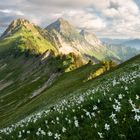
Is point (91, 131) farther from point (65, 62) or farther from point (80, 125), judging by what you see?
point (65, 62)

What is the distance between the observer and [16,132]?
16.9 m

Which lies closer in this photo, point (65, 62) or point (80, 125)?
point (80, 125)

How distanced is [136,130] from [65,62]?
604ft

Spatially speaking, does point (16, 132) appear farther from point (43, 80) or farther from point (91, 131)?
point (43, 80)

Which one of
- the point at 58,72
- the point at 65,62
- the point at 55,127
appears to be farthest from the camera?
the point at 65,62

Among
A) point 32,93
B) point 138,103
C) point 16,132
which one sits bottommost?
point 32,93

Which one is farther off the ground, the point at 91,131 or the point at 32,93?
the point at 91,131

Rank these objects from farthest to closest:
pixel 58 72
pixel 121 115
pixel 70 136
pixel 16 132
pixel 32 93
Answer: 1. pixel 58 72
2. pixel 32 93
3. pixel 16 132
4. pixel 70 136
5. pixel 121 115

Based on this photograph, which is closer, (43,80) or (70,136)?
(70,136)

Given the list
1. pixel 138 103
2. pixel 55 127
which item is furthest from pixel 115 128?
pixel 55 127

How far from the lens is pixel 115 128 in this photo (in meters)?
9.61

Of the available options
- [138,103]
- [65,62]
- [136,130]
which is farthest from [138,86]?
[65,62]

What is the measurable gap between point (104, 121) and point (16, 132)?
725 cm

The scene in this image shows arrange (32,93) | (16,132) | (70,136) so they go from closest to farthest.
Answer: (70,136) → (16,132) → (32,93)
